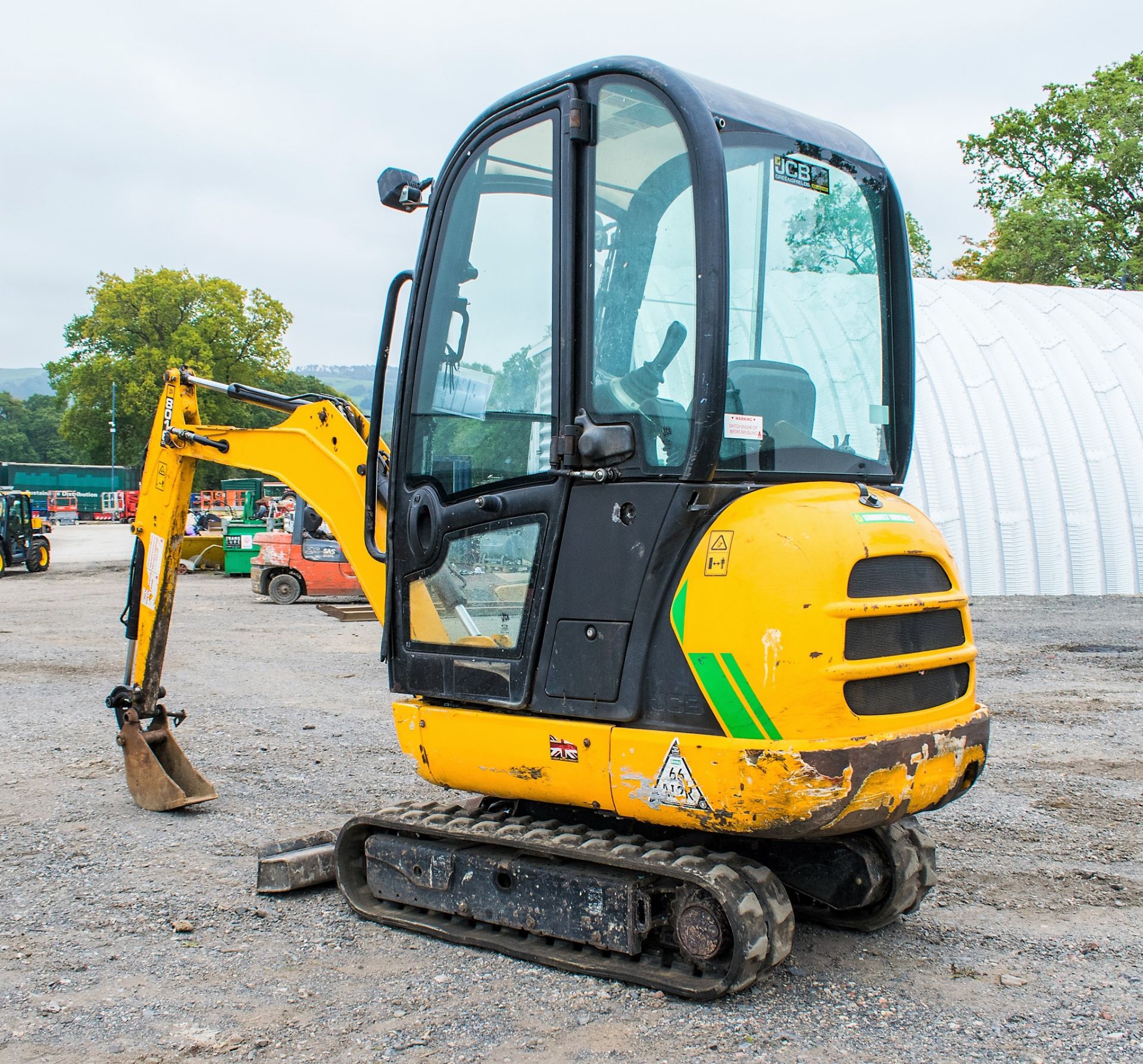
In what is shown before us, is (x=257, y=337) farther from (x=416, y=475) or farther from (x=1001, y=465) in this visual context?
(x=416, y=475)

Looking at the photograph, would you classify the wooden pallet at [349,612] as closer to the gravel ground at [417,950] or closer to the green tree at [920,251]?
the gravel ground at [417,950]

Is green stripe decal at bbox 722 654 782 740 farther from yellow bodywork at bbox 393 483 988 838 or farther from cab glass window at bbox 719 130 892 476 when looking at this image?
cab glass window at bbox 719 130 892 476

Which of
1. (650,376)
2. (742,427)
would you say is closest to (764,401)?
(742,427)

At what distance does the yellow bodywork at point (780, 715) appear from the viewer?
346cm

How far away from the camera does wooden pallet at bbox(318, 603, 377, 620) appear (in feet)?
55.2

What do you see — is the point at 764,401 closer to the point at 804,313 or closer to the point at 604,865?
the point at 804,313

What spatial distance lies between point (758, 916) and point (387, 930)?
158 centimetres

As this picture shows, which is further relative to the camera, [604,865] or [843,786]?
[604,865]

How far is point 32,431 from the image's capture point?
349 ft

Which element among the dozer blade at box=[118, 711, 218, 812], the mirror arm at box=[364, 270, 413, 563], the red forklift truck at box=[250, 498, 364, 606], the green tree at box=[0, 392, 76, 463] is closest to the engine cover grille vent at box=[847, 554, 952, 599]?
the mirror arm at box=[364, 270, 413, 563]

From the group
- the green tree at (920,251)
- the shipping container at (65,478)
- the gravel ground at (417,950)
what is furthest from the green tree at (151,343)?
the gravel ground at (417,950)

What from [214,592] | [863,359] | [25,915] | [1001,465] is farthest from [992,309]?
[25,915]

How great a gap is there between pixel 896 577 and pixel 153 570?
414 cm

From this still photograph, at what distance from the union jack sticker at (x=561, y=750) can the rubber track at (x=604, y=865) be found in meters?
0.32
